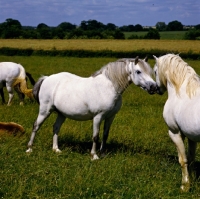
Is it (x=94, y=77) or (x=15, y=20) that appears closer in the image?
(x=94, y=77)

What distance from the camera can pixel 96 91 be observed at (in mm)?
7426

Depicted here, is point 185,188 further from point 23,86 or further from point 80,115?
point 23,86

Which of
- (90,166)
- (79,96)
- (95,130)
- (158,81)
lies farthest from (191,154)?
(79,96)

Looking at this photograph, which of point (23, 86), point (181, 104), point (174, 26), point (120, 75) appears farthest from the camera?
point (174, 26)

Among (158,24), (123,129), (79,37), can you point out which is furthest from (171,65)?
(158,24)

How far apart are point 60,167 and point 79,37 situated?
65.1 m

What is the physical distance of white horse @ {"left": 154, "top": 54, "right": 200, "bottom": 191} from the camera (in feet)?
17.9

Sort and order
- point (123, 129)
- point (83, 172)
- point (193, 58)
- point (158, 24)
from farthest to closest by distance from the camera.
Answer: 1. point (158, 24)
2. point (193, 58)
3. point (123, 129)
4. point (83, 172)

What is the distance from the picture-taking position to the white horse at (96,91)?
23.7ft

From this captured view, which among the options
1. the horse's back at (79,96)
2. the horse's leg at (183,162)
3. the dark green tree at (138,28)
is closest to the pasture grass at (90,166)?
the horse's leg at (183,162)

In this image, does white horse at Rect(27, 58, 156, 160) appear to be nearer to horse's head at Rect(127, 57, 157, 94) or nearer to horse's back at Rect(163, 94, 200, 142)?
horse's head at Rect(127, 57, 157, 94)

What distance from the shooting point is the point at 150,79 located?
7.11 m

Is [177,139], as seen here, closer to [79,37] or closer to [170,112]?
[170,112]

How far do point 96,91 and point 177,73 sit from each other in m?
1.85
